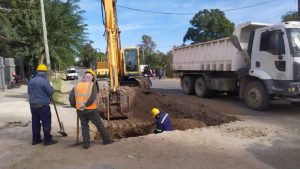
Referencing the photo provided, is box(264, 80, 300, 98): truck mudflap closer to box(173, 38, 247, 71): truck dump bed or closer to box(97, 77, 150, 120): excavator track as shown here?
box(173, 38, 247, 71): truck dump bed

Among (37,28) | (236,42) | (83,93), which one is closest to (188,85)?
(236,42)

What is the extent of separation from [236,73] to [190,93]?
5080 millimetres

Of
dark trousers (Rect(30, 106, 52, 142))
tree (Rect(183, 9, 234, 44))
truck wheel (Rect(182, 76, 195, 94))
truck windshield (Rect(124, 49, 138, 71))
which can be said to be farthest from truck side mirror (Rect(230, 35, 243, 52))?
tree (Rect(183, 9, 234, 44))

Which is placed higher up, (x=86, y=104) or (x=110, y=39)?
(x=110, y=39)

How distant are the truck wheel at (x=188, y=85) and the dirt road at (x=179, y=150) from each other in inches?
363

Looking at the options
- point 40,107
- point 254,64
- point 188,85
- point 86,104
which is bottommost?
point 188,85

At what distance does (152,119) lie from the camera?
13445 mm

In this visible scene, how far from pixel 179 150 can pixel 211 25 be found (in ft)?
166

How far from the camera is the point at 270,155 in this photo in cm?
707

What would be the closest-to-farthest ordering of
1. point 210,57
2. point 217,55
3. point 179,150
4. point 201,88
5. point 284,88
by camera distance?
point 179,150
point 284,88
point 217,55
point 210,57
point 201,88

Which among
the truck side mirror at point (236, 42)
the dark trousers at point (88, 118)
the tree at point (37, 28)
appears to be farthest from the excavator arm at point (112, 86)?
the tree at point (37, 28)

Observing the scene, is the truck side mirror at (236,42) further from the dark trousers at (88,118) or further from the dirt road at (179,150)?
the dark trousers at (88,118)

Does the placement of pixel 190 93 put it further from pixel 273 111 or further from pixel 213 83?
pixel 273 111

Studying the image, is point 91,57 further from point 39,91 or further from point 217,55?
point 39,91
